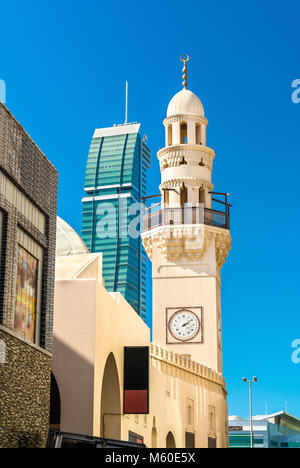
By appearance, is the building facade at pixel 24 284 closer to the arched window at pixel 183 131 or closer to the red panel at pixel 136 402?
the red panel at pixel 136 402

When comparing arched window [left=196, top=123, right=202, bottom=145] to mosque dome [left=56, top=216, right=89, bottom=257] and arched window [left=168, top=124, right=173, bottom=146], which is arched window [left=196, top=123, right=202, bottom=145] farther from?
mosque dome [left=56, top=216, right=89, bottom=257]

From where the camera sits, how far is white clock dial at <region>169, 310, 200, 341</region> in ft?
196

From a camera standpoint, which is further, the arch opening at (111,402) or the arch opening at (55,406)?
the arch opening at (111,402)

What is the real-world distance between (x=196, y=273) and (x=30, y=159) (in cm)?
3220

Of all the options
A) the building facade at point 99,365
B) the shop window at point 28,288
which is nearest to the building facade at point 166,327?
the building facade at point 99,365

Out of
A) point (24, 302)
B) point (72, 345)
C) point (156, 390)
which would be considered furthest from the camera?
point (156, 390)

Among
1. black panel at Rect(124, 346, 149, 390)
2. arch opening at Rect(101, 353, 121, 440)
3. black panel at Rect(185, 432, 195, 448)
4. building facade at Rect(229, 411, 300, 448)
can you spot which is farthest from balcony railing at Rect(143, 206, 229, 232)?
building facade at Rect(229, 411, 300, 448)

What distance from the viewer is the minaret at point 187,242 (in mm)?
59812

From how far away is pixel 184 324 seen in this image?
6016cm

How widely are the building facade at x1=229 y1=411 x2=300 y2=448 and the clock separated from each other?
80.0 m

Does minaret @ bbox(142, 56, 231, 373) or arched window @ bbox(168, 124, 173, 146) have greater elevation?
arched window @ bbox(168, 124, 173, 146)

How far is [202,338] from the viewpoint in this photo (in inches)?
2350
